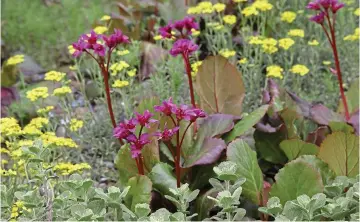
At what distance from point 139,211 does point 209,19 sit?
235 centimetres

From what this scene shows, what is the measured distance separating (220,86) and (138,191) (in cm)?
77

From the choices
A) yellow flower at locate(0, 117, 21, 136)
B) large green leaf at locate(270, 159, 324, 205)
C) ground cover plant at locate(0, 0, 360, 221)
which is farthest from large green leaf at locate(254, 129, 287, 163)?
yellow flower at locate(0, 117, 21, 136)

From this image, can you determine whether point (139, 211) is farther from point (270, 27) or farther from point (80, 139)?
point (270, 27)

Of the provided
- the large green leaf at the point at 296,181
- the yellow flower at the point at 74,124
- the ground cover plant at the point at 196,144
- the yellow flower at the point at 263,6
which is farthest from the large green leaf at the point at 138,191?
the yellow flower at the point at 263,6

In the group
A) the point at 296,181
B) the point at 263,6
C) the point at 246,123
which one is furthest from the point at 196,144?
the point at 263,6

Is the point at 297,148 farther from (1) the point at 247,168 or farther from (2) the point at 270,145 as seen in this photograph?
(1) the point at 247,168

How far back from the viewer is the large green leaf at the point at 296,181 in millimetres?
2354

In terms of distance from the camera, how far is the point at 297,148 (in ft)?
8.72

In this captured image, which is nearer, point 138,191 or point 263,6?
point 138,191

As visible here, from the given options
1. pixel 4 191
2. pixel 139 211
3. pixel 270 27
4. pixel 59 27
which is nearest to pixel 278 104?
pixel 139 211

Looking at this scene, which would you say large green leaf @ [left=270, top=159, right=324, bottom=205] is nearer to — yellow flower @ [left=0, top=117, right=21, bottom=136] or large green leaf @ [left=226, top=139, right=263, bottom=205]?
large green leaf @ [left=226, top=139, right=263, bottom=205]

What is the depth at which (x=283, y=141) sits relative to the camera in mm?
2627

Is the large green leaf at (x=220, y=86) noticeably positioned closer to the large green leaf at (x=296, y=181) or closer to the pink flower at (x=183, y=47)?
the pink flower at (x=183, y=47)

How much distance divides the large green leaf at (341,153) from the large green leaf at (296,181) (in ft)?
0.69
